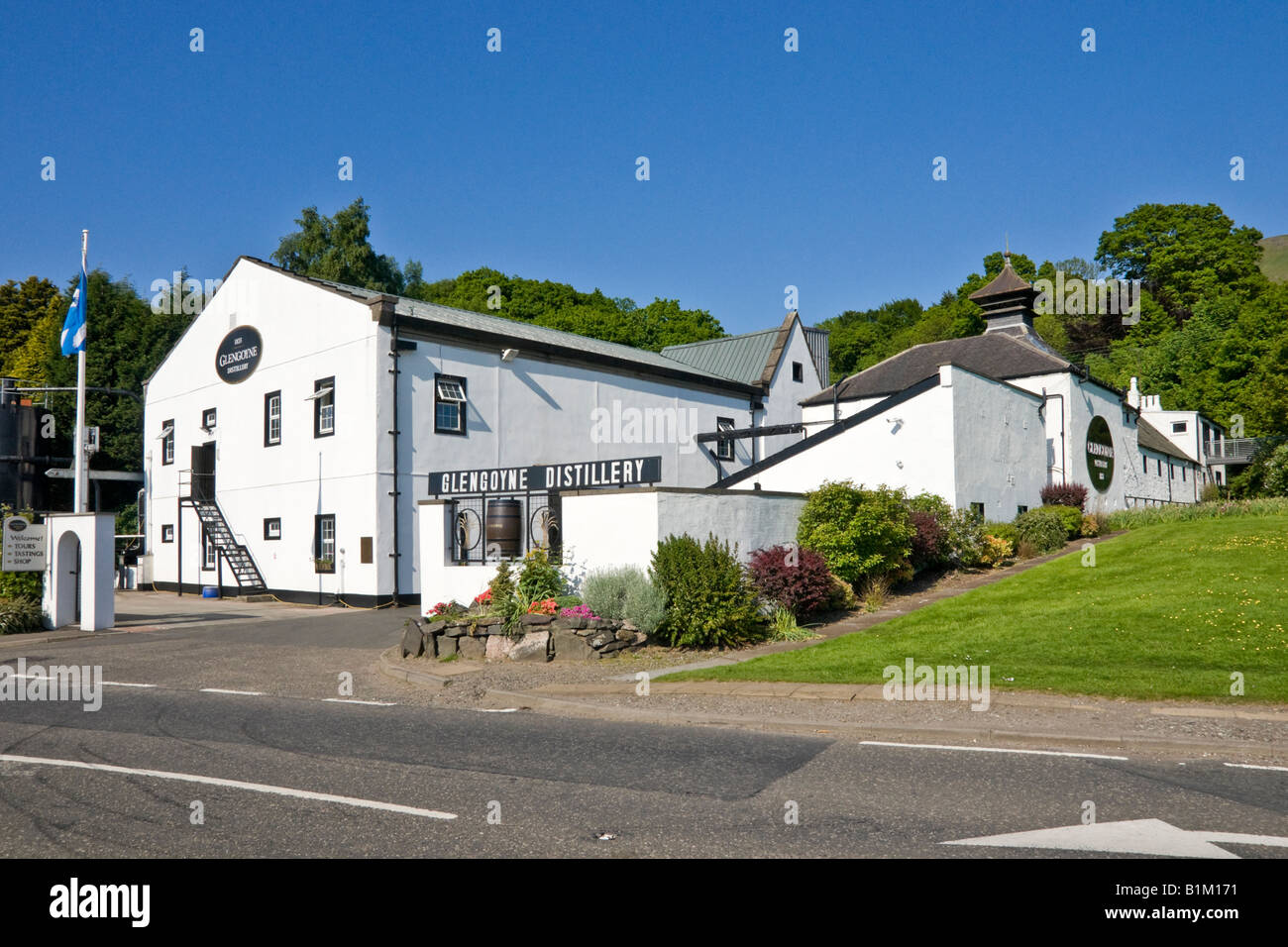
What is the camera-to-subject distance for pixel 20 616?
68.2 ft

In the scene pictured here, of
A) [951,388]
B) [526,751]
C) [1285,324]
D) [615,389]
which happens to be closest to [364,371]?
[615,389]

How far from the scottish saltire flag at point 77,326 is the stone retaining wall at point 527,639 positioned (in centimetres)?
1532

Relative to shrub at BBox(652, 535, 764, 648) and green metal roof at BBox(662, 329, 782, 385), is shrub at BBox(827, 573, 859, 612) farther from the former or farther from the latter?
green metal roof at BBox(662, 329, 782, 385)

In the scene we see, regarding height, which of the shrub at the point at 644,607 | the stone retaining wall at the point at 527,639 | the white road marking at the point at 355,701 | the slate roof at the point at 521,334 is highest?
the slate roof at the point at 521,334

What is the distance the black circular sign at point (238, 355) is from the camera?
104ft

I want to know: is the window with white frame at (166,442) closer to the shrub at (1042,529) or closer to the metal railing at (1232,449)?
the shrub at (1042,529)

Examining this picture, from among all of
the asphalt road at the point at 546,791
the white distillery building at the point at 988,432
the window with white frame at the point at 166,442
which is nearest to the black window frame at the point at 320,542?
the window with white frame at the point at 166,442

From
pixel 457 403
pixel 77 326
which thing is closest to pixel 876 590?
pixel 457 403

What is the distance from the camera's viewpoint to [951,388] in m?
24.9

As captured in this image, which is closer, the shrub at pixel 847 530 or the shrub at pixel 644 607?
the shrub at pixel 644 607

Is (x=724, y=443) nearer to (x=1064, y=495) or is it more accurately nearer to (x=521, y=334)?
(x=521, y=334)

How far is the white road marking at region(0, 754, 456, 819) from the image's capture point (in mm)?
6465

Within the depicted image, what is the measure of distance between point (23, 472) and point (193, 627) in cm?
2607

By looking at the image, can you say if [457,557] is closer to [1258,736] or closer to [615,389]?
[1258,736]
